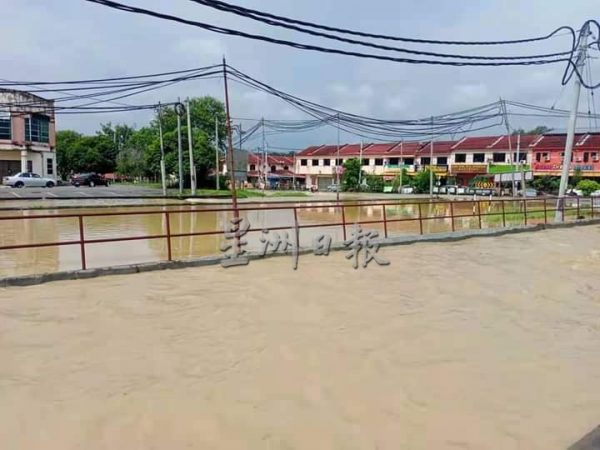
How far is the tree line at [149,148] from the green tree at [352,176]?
1410cm

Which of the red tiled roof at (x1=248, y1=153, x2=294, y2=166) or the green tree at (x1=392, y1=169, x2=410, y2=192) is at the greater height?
the red tiled roof at (x1=248, y1=153, x2=294, y2=166)

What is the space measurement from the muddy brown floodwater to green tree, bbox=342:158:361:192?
47502 millimetres

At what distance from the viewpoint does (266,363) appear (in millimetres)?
4391

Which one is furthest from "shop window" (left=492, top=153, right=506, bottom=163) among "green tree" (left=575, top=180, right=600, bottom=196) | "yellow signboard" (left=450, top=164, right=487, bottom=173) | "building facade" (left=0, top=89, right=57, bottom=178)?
"building facade" (left=0, top=89, right=57, bottom=178)

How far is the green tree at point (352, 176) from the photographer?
180ft

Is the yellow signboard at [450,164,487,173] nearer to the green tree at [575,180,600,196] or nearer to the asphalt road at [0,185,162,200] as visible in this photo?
the green tree at [575,180,600,196]

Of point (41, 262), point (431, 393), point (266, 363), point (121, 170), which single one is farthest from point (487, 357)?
point (121, 170)

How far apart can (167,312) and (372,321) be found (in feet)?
7.83

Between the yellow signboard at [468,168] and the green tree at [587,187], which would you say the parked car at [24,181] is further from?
the green tree at [587,187]

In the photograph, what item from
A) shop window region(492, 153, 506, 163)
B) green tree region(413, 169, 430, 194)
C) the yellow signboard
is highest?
shop window region(492, 153, 506, 163)

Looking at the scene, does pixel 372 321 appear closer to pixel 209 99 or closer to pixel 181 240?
pixel 181 240

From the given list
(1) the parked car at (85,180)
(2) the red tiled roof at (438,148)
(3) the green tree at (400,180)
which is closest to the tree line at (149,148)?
(1) the parked car at (85,180)

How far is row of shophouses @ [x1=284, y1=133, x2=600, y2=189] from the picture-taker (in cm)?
4681

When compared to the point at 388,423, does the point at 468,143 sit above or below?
above
